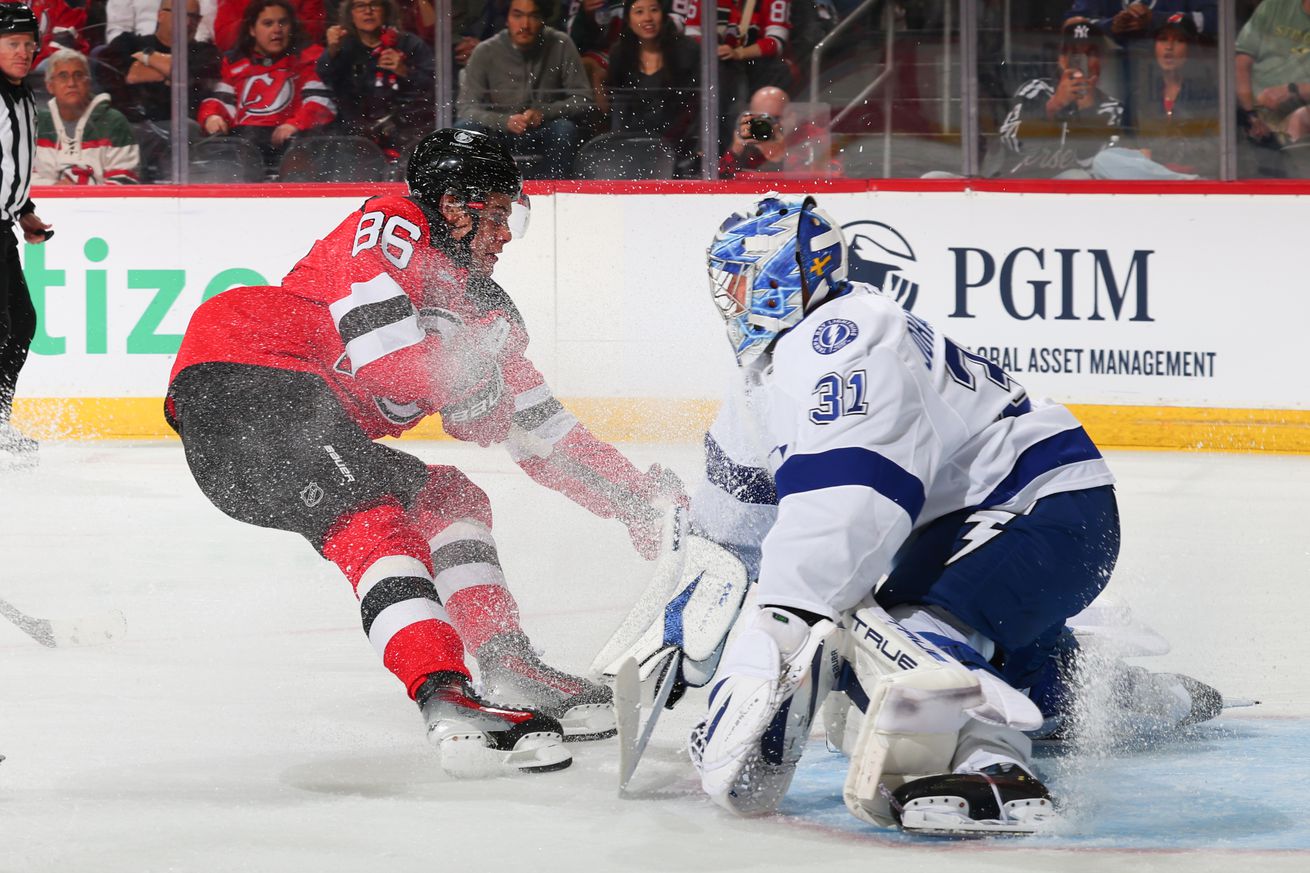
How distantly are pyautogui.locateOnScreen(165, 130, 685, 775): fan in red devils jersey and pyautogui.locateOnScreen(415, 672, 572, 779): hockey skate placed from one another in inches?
0.4

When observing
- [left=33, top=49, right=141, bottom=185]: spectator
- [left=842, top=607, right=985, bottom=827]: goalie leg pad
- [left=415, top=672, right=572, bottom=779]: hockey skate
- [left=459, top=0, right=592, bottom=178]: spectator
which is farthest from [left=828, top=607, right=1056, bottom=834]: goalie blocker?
[left=33, top=49, right=141, bottom=185]: spectator

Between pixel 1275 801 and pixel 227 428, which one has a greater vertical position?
pixel 227 428

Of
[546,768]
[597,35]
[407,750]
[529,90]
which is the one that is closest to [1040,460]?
[546,768]

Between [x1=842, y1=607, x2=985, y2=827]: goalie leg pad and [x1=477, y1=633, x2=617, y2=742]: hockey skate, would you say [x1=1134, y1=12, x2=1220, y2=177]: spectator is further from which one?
[x1=842, y1=607, x2=985, y2=827]: goalie leg pad

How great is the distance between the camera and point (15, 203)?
20.5ft

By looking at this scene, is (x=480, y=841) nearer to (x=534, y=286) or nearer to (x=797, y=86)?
(x=534, y=286)

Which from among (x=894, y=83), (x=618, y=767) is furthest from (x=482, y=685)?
(x=894, y=83)

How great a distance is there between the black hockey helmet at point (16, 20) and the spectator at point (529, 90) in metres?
1.65

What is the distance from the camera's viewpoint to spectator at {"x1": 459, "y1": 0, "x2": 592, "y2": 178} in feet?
23.5

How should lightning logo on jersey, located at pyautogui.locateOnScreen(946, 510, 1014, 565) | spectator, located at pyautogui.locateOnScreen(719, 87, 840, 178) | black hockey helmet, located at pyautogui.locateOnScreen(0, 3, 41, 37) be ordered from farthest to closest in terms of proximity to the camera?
spectator, located at pyautogui.locateOnScreen(719, 87, 840, 178), black hockey helmet, located at pyautogui.locateOnScreen(0, 3, 41, 37), lightning logo on jersey, located at pyautogui.locateOnScreen(946, 510, 1014, 565)

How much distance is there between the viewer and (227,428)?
2.96m

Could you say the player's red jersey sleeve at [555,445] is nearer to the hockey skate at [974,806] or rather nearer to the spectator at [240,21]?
the hockey skate at [974,806]

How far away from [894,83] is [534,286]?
157cm

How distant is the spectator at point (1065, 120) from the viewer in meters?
6.80
